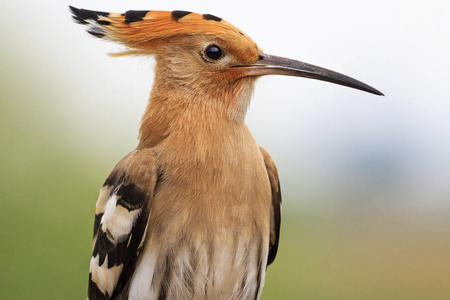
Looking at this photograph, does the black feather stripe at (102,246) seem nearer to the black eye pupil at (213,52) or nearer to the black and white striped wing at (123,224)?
the black and white striped wing at (123,224)

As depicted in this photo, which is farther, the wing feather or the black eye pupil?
the wing feather

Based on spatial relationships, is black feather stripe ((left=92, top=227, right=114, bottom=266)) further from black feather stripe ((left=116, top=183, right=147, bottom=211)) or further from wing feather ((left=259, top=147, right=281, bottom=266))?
wing feather ((left=259, top=147, right=281, bottom=266))

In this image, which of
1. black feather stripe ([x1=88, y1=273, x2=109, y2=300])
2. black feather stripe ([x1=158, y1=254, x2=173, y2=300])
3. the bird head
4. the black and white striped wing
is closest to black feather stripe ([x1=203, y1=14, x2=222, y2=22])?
the bird head

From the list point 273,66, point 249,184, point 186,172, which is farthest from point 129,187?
point 273,66

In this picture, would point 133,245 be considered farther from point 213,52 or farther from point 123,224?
point 213,52

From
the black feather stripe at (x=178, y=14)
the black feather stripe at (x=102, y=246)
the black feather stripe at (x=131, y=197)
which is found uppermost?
the black feather stripe at (x=178, y=14)

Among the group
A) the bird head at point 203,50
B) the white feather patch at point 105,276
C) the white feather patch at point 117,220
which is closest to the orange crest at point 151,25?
the bird head at point 203,50

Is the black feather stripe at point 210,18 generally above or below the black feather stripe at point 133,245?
above

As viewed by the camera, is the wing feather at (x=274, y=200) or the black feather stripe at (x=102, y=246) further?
the wing feather at (x=274, y=200)

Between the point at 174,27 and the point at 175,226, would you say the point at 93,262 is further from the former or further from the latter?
the point at 174,27
